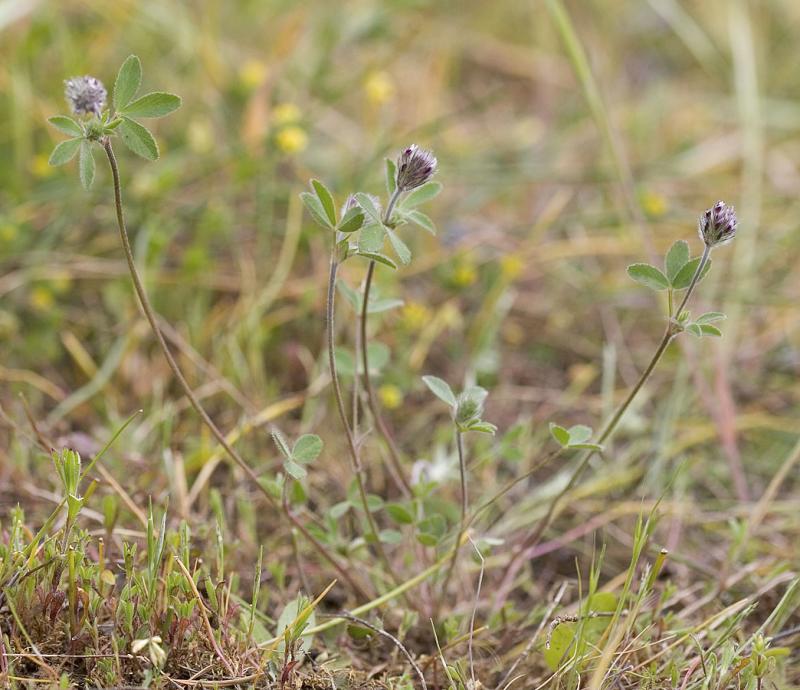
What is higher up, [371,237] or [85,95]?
[85,95]

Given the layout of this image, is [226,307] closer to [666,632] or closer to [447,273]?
[447,273]

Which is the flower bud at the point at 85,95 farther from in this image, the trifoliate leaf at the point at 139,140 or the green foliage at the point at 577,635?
the green foliage at the point at 577,635

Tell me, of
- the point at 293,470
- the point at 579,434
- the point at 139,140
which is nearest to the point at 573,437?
the point at 579,434

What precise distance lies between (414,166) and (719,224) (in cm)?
37

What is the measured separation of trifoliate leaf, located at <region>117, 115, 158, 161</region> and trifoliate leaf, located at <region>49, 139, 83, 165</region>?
58 mm

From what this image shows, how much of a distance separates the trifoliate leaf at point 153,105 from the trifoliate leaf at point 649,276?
0.60 m

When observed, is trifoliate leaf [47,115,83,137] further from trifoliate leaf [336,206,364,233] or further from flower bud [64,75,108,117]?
trifoliate leaf [336,206,364,233]

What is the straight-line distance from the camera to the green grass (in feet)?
3.75

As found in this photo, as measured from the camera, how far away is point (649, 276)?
1102 mm

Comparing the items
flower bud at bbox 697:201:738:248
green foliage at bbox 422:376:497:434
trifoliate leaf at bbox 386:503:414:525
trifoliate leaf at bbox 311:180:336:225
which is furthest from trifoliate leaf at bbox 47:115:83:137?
flower bud at bbox 697:201:738:248

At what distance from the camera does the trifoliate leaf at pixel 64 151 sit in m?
1.01

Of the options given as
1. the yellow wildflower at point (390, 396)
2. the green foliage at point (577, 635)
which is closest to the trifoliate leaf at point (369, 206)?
the green foliage at point (577, 635)

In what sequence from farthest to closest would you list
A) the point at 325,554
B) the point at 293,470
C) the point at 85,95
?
the point at 325,554
the point at 293,470
the point at 85,95

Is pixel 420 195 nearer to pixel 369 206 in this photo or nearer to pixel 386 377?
pixel 369 206
